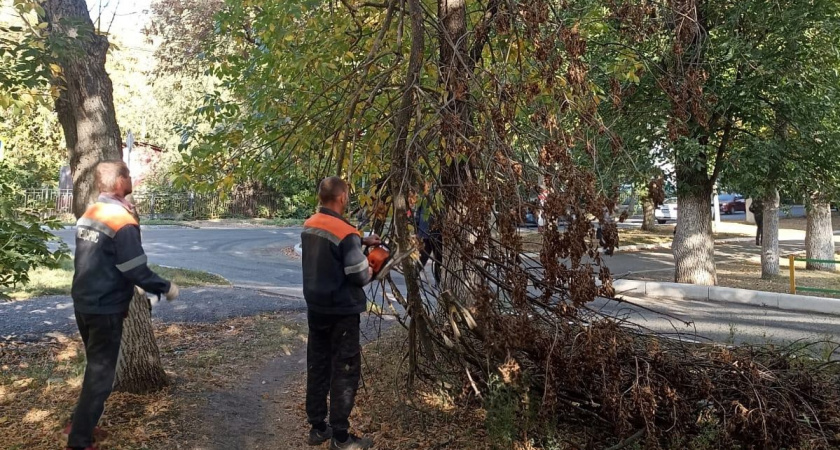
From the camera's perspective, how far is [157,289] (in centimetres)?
387

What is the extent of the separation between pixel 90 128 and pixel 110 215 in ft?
5.26

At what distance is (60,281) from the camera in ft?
38.1

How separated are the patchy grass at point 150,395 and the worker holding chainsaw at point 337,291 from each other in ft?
3.45

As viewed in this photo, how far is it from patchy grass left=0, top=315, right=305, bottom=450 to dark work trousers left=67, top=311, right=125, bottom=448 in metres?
0.31

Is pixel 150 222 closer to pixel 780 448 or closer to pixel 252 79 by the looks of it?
pixel 252 79

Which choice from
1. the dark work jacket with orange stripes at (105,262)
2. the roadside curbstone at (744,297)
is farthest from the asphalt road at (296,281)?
the dark work jacket with orange stripes at (105,262)

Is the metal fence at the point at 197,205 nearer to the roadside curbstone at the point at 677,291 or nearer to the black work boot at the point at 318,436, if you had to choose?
the roadside curbstone at the point at 677,291

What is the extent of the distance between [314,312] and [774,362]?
3219mm

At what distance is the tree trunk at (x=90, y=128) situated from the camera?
4.98 metres

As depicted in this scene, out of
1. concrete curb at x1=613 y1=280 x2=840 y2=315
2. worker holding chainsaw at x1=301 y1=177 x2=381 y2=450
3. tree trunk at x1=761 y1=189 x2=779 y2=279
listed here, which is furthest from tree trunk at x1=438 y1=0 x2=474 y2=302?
tree trunk at x1=761 y1=189 x2=779 y2=279

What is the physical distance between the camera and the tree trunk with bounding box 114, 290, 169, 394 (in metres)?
4.98

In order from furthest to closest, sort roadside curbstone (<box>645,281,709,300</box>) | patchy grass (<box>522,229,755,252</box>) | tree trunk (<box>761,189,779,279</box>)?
patchy grass (<box>522,229,755,252</box>) → tree trunk (<box>761,189,779,279</box>) → roadside curbstone (<box>645,281,709,300</box>)

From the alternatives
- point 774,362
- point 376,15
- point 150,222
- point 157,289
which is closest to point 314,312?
point 157,289

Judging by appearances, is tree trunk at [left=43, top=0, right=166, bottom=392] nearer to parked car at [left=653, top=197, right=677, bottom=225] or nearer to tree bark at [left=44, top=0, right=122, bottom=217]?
tree bark at [left=44, top=0, right=122, bottom=217]
